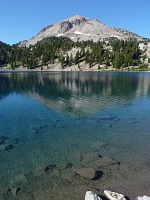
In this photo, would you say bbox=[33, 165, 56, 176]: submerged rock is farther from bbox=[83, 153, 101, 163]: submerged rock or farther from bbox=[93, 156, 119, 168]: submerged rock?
bbox=[93, 156, 119, 168]: submerged rock

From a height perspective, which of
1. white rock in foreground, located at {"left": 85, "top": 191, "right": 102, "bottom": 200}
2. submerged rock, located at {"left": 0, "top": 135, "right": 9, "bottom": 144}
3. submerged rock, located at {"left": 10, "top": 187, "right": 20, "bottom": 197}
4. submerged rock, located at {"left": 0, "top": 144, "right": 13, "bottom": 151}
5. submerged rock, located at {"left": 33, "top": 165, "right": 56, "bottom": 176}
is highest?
white rock in foreground, located at {"left": 85, "top": 191, "right": 102, "bottom": 200}

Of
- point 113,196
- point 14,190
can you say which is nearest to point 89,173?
point 113,196

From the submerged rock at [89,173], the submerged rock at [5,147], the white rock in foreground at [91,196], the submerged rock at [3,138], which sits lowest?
the submerged rock at [89,173]

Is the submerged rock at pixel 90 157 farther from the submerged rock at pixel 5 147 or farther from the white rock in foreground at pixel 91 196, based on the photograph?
the submerged rock at pixel 5 147

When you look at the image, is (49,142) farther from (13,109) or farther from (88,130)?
(13,109)

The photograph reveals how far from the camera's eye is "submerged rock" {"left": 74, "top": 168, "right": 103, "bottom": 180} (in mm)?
18059

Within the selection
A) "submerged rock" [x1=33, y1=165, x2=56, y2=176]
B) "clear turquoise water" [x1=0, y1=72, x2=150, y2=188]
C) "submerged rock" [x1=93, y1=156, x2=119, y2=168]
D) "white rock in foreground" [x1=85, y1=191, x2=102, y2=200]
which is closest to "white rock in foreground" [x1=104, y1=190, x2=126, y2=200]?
"white rock in foreground" [x1=85, y1=191, x2=102, y2=200]

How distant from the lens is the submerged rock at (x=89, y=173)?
59.2 ft

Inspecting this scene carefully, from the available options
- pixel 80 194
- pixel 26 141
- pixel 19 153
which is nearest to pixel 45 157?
pixel 19 153

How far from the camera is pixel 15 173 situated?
747 inches

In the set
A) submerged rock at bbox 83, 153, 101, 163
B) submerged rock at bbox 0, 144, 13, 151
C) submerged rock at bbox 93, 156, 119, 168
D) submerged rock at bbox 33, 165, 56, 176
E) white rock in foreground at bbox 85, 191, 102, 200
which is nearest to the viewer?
white rock in foreground at bbox 85, 191, 102, 200

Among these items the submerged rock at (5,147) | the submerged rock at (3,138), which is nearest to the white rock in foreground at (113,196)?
the submerged rock at (5,147)

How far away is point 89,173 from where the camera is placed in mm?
18562

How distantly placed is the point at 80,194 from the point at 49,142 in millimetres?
11106
